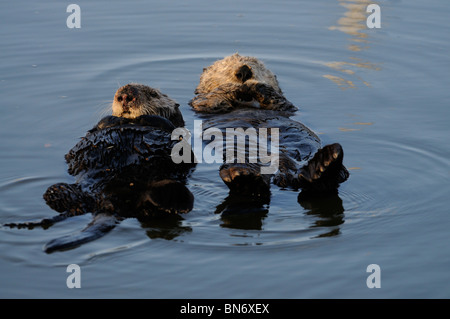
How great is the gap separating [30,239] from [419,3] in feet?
25.7

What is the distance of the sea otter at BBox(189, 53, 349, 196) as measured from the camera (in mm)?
4785

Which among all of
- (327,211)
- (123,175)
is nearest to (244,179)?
(327,211)

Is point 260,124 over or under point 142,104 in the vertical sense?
under

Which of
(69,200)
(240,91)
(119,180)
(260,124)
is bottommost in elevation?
(69,200)

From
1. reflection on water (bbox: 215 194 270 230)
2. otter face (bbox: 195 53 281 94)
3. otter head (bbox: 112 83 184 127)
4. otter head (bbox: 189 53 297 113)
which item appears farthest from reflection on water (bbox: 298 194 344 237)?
otter face (bbox: 195 53 281 94)

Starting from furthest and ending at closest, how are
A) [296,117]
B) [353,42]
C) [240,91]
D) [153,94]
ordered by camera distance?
[353,42] → [240,91] → [296,117] → [153,94]

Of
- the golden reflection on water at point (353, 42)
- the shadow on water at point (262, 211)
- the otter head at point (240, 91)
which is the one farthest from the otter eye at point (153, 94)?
the golden reflection on water at point (353, 42)

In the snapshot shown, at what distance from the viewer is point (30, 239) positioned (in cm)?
436

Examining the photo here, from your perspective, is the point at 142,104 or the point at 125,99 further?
the point at 142,104

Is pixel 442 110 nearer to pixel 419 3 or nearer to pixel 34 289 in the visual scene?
pixel 419 3

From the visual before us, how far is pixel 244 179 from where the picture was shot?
475cm

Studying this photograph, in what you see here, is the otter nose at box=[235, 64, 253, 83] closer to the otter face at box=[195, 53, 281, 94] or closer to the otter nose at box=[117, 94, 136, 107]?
the otter face at box=[195, 53, 281, 94]

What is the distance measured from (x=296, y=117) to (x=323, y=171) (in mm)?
2154

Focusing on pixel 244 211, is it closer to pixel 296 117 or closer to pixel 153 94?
pixel 153 94
